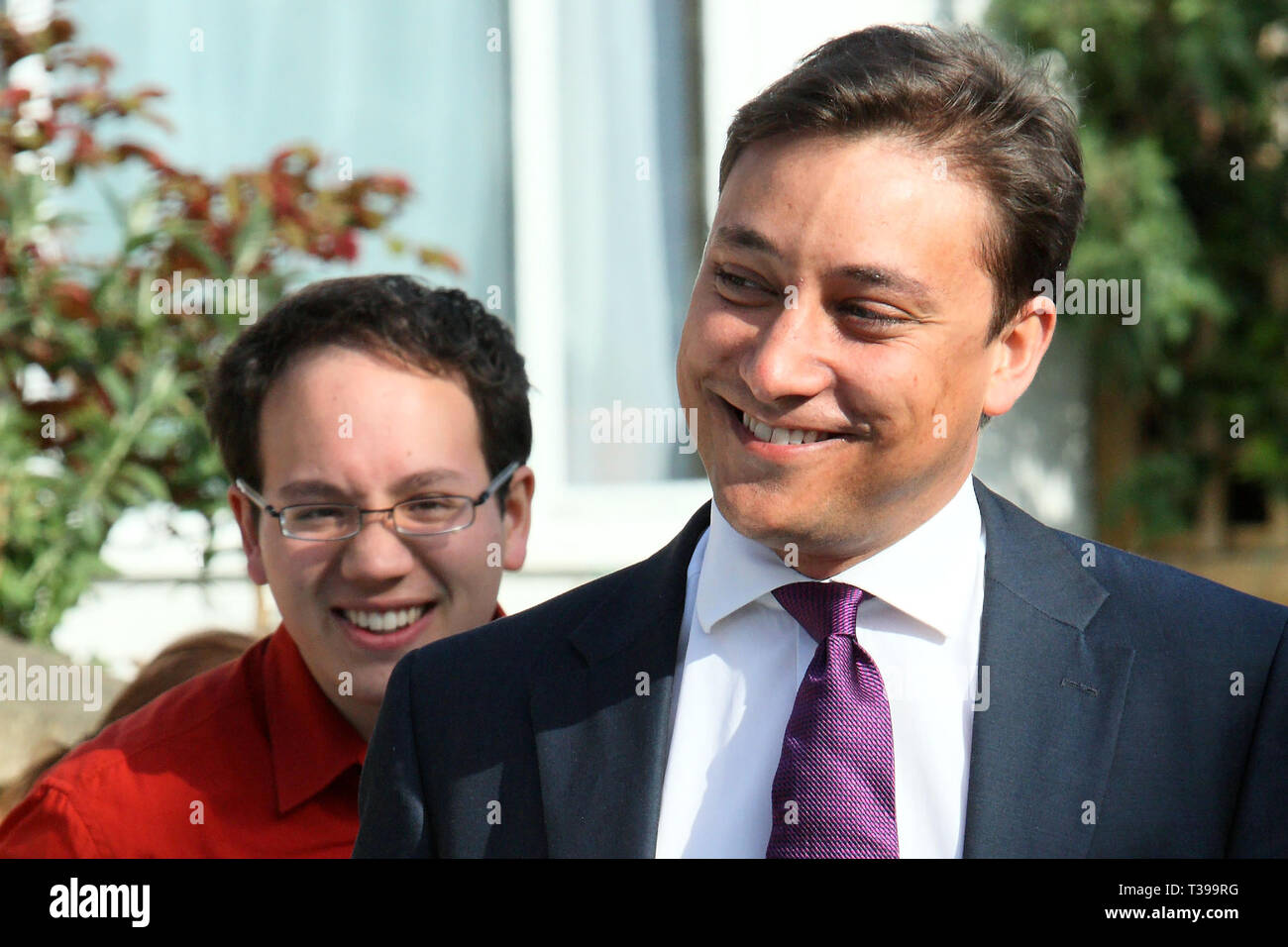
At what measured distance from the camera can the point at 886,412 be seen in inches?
66.3

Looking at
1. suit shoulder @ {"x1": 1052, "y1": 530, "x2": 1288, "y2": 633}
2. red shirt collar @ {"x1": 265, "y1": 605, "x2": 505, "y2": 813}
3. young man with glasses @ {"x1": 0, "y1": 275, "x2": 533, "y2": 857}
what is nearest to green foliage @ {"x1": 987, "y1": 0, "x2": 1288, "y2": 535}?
young man with glasses @ {"x1": 0, "y1": 275, "x2": 533, "y2": 857}

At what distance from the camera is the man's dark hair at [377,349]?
2504 mm

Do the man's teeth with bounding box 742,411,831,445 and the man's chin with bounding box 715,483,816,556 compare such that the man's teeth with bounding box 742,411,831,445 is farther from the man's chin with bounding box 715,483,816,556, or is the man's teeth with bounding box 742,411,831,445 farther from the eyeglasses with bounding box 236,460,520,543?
the eyeglasses with bounding box 236,460,520,543

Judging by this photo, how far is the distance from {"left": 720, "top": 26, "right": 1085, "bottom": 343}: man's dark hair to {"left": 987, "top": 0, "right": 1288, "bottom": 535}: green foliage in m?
3.26

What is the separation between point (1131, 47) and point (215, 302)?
10.7ft

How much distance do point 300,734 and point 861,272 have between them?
1.25m

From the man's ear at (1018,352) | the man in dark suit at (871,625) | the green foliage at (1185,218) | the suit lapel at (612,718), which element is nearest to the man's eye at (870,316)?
the man in dark suit at (871,625)

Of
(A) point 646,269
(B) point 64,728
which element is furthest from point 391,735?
(A) point 646,269

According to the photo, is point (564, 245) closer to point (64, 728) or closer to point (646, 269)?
point (646, 269)

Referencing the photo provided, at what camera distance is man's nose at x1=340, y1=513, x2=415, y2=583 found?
7.57 ft

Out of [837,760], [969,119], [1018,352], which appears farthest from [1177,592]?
[969,119]

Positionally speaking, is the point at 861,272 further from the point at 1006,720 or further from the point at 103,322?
the point at 103,322

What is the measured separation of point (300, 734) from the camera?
233 cm

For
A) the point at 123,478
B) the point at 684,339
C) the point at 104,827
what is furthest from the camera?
the point at 123,478
